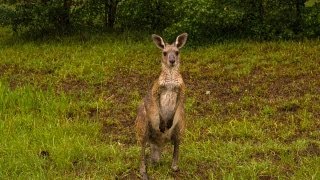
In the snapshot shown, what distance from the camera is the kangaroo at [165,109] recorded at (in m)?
6.69

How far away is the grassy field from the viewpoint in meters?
7.32

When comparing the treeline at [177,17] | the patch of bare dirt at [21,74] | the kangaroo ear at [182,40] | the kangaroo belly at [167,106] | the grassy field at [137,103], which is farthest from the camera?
the treeline at [177,17]

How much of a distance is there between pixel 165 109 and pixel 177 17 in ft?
31.0

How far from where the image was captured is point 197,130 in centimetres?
897

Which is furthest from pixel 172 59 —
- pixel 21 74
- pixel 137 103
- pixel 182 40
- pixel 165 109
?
pixel 21 74

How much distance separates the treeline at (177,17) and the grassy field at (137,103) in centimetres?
59

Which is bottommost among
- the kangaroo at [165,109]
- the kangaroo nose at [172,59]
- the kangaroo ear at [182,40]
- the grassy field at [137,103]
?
the grassy field at [137,103]

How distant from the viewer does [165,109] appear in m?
6.70

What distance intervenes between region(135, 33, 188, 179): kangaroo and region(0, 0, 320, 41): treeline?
6903 millimetres

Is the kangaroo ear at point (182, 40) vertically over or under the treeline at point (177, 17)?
over

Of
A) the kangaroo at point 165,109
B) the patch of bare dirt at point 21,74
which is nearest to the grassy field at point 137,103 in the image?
the patch of bare dirt at point 21,74

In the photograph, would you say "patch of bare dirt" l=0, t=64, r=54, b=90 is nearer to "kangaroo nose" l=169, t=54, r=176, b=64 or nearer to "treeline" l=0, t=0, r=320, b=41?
"treeline" l=0, t=0, r=320, b=41

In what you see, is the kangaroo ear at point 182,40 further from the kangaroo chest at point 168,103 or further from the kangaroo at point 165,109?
the kangaroo chest at point 168,103

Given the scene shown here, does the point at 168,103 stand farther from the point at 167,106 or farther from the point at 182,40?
the point at 182,40
